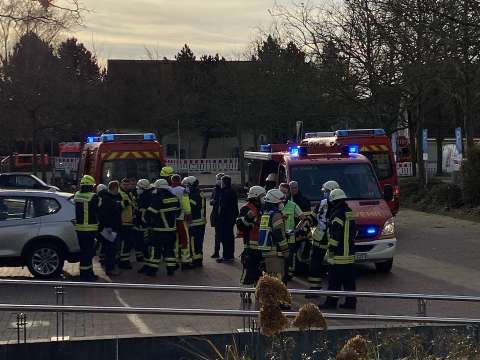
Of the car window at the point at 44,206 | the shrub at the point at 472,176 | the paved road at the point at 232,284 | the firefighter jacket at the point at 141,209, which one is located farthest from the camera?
the shrub at the point at 472,176

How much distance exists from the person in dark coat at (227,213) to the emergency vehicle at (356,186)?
98 cm

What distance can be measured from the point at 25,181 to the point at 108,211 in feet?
45.7

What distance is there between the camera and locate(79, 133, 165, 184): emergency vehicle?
16.4m

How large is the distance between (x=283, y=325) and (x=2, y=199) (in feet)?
30.8

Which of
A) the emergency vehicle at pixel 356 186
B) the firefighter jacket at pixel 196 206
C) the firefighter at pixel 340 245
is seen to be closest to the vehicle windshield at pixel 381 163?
the emergency vehicle at pixel 356 186

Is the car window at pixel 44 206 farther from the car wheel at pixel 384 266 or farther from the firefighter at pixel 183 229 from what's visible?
the car wheel at pixel 384 266

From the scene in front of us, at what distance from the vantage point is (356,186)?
45.4 ft

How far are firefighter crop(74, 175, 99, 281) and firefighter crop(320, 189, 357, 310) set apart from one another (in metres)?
4.40

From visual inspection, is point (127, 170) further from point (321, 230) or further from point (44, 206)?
point (321, 230)

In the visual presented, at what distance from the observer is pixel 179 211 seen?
1348cm

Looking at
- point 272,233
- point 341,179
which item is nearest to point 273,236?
point 272,233

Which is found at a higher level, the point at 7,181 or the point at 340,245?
the point at 7,181

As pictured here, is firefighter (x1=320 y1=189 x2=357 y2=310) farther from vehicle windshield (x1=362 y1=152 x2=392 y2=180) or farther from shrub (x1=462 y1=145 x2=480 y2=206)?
shrub (x1=462 y1=145 x2=480 y2=206)

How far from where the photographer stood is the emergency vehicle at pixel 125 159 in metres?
16.4
